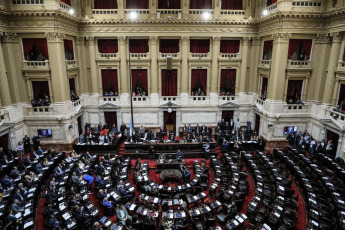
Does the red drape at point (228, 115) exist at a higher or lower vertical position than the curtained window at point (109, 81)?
lower

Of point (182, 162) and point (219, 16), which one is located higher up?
point (219, 16)

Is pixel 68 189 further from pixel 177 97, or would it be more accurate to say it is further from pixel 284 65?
pixel 284 65

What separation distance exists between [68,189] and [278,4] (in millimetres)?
21077

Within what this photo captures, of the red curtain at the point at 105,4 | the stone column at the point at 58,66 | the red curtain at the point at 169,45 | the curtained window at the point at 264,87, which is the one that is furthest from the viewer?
Answer: the red curtain at the point at 169,45

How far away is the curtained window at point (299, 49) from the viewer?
2036cm

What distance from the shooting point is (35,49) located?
19984 mm

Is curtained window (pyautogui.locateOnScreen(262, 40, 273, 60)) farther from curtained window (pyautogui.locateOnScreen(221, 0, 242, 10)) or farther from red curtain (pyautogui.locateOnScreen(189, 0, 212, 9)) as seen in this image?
red curtain (pyautogui.locateOnScreen(189, 0, 212, 9))

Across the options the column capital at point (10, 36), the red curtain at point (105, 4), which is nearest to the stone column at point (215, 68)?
the red curtain at point (105, 4)

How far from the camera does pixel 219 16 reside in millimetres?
23672

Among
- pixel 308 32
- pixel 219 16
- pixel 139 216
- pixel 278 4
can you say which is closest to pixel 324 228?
pixel 139 216

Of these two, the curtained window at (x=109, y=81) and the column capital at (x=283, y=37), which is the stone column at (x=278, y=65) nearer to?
the column capital at (x=283, y=37)

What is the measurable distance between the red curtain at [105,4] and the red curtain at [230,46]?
37.1ft

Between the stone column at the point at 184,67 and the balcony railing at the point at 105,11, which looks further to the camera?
the stone column at the point at 184,67

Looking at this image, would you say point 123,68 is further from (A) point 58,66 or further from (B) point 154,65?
(A) point 58,66
